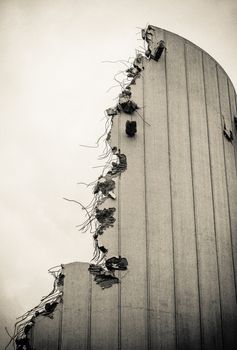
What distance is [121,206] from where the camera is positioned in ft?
11.6

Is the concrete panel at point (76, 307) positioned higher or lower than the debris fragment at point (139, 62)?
lower

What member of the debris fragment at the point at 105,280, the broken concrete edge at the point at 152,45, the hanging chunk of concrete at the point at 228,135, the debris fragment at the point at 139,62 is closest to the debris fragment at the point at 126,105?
the debris fragment at the point at 139,62

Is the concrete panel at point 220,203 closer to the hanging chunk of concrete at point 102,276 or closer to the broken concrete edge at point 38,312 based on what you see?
the hanging chunk of concrete at point 102,276

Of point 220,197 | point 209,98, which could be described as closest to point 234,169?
point 220,197

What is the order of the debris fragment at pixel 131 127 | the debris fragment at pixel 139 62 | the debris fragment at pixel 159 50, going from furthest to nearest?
the debris fragment at pixel 159 50, the debris fragment at pixel 139 62, the debris fragment at pixel 131 127

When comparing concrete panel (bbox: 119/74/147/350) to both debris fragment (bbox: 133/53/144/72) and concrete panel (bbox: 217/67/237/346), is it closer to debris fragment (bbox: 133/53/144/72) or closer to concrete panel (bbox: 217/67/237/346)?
debris fragment (bbox: 133/53/144/72)

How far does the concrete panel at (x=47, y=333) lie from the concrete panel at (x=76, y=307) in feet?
0.13

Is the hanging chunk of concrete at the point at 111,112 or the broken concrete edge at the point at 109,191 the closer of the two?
the broken concrete edge at the point at 109,191

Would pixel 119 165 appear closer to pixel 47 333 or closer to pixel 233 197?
pixel 233 197

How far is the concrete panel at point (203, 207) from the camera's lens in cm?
354

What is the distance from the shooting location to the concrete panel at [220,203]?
12.0 feet

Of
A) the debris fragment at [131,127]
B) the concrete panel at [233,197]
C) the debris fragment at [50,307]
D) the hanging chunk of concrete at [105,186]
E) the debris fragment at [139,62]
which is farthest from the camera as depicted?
the debris fragment at [139,62]

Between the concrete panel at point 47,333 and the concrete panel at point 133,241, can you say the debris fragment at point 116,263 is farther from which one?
the concrete panel at point 47,333

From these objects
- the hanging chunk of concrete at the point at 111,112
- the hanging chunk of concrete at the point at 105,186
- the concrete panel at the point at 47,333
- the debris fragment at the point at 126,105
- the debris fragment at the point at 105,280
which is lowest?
the concrete panel at the point at 47,333
